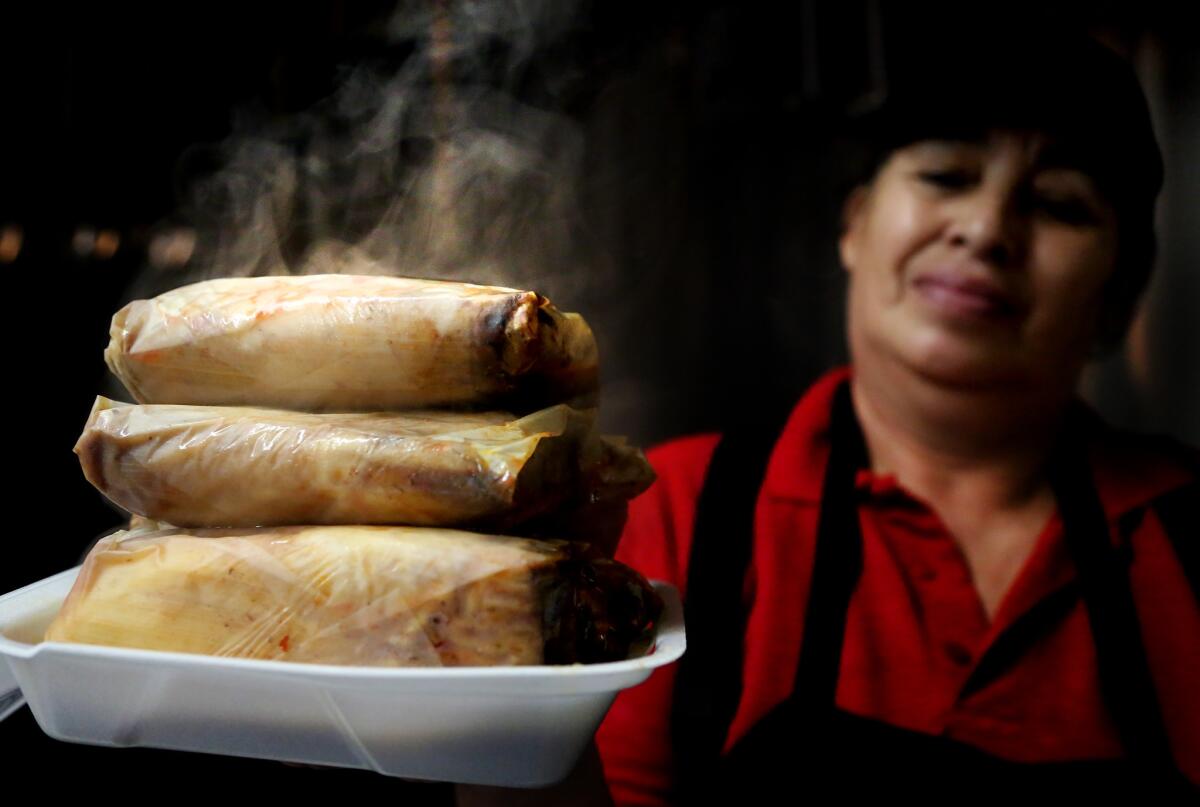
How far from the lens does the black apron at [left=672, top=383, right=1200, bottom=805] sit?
1318mm

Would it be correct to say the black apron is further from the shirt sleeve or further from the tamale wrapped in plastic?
the tamale wrapped in plastic

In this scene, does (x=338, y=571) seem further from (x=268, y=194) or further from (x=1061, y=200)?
(x=1061, y=200)

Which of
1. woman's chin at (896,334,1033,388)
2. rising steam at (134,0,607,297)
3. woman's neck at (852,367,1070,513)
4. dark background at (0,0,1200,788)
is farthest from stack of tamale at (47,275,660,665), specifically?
woman's neck at (852,367,1070,513)

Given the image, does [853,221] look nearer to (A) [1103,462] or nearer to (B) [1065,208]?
(B) [1065,208]

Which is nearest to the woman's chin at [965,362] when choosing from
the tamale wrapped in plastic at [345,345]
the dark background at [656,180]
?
the dark background at [656,180]

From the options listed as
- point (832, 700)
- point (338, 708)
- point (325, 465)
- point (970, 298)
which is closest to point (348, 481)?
point (325, 465)

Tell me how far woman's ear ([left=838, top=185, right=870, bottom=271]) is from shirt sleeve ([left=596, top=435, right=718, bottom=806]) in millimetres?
509

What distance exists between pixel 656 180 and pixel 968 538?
125cm

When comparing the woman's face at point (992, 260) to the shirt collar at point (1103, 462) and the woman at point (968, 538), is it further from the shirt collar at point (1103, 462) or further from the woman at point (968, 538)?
the shirt collar at point (1103, 462)

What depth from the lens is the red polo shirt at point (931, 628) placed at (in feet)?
4.57

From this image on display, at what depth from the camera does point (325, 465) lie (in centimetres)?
62

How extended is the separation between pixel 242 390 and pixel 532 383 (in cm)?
25

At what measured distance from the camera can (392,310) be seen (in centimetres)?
64

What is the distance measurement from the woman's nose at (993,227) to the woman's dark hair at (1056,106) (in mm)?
126
